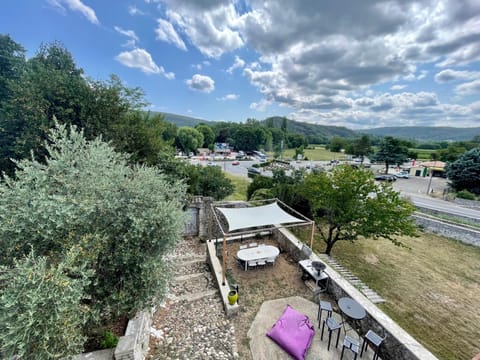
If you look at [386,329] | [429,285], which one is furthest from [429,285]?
[386,329]

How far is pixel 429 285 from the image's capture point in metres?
9.98

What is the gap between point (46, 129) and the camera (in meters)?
9.38

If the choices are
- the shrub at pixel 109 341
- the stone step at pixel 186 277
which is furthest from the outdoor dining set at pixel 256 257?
the shrub at pixel 109 341

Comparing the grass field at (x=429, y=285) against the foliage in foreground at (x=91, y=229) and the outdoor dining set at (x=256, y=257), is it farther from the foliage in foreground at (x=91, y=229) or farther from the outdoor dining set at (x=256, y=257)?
the foliage in foreground at (x=91, y=229)

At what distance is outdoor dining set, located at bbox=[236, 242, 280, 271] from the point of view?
8461 millimetres

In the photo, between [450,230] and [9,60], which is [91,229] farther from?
[450,230]

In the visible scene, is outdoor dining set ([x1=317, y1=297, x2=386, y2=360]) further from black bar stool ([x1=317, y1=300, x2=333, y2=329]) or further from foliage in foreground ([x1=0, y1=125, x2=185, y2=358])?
foliage in foreground ([x1=0, y1=125, x2=185, y2=358])

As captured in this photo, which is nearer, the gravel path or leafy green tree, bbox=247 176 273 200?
the gravel path


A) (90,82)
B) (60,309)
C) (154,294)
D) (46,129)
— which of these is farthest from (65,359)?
(90,82)

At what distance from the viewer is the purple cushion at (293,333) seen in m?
5.10

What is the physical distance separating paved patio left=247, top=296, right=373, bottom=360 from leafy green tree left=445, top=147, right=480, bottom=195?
33479 mm

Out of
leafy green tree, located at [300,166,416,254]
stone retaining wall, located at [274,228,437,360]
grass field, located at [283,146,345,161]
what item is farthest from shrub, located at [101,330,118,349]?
grass field, located at [283,146,345,161]

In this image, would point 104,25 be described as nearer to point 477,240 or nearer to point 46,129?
point 46,129

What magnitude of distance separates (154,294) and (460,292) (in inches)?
547
